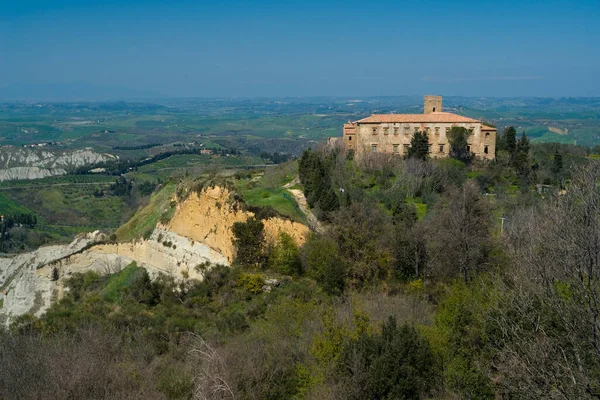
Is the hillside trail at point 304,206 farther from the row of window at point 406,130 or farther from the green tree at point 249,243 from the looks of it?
the row of window at point 406,130

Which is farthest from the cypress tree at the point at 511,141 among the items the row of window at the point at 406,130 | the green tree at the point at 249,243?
the green tree at the point at 249,243

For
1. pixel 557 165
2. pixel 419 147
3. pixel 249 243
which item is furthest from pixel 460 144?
pixel 249 243

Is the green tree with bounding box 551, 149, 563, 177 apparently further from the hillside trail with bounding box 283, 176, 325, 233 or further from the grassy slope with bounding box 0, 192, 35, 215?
the grassy slope with bounding box 0, 192, 35, 215

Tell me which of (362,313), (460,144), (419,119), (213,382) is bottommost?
(213,382)

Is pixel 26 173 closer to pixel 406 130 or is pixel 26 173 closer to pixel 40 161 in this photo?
pixel 40 161

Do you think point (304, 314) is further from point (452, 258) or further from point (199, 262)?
point (199, 262)

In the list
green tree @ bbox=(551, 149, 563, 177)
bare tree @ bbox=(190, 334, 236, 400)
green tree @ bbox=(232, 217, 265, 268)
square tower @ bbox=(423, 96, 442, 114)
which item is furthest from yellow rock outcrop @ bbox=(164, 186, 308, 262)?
square tower @ bbox=(423, 96, 442, 114)
